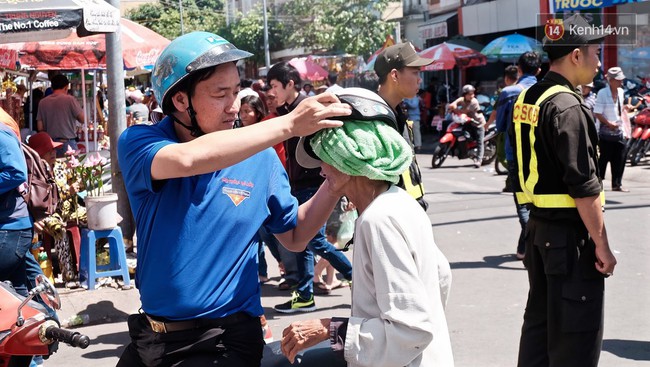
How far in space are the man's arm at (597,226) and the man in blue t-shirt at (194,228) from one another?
1.69m

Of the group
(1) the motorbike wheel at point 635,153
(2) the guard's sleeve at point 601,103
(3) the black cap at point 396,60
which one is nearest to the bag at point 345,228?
(3) the black cap at point 396,60

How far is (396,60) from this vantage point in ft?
18.1

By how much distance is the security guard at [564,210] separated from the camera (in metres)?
4.00

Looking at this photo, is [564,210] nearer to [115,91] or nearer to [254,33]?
[115,91]

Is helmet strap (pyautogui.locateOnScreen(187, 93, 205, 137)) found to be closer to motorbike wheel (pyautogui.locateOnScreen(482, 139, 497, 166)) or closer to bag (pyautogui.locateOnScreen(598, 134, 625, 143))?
bag (pyautogui.locateOnScreen(598, 134, 625, 143))

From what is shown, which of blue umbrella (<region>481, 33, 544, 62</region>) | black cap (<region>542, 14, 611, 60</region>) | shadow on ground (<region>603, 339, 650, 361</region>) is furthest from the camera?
blue umbrella (<region>481, 33, 544, 62</region>)

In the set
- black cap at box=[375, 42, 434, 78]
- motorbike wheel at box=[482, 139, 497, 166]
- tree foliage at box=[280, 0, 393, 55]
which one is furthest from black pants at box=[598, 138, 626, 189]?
tree foliage at box=[280, 0, 393, 55]

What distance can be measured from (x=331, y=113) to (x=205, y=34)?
69 centimetres

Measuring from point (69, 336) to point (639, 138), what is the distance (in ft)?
48.8

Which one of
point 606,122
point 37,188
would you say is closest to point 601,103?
point 606,122

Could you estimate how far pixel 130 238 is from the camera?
8922 mm

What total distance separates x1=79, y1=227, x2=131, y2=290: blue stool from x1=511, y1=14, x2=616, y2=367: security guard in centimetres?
462

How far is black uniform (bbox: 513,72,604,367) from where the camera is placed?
401 centimetres

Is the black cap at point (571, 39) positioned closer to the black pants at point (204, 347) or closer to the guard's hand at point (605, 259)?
the guard's hand at point (605, 259)
